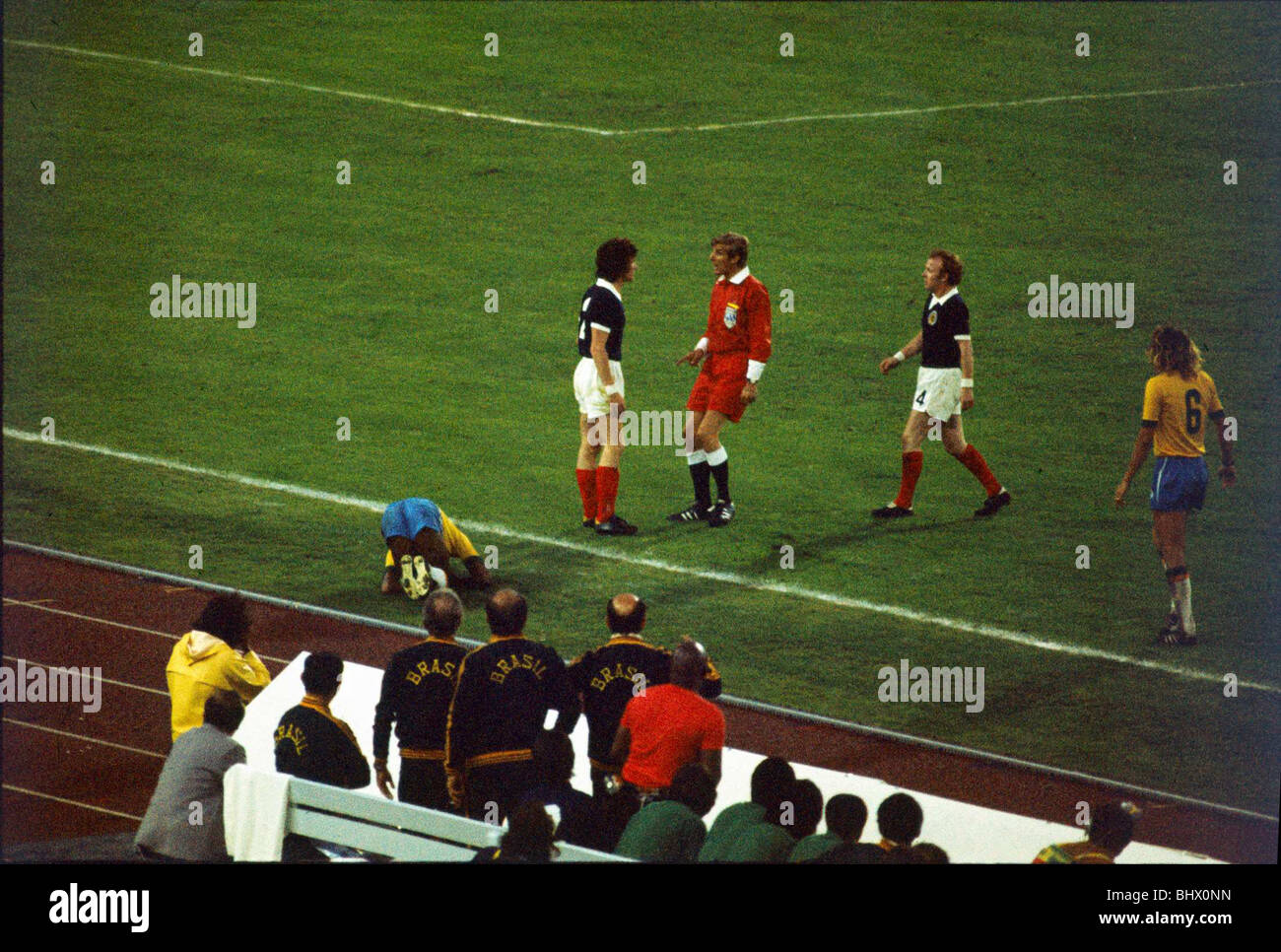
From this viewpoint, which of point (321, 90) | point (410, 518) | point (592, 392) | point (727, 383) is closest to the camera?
point (410, 518)

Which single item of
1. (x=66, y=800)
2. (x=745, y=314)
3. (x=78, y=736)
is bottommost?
(x=66, y=800)

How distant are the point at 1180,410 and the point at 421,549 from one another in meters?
4.37

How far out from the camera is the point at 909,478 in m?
12.1

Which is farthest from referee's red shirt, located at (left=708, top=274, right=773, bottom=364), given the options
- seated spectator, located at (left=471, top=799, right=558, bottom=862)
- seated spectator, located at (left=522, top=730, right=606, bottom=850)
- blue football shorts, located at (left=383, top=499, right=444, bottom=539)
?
seated spectator, located at (left=471, top=799, right=558, bottom=862)

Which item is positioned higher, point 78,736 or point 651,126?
point 651,126

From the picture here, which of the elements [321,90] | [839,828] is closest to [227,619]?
[839,828]

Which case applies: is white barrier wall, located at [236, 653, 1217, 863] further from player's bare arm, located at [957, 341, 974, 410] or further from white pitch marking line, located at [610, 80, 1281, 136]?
white pitch marking line, located at [610, 80, 1281, 136]

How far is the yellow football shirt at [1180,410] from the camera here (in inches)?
391

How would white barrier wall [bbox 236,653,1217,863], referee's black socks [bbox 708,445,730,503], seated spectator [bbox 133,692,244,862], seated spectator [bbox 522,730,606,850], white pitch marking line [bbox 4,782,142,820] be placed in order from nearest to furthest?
seated spectator [bbox 133,692,244,862] → seated spectator [bbox 522,730,606,850] → white barrier wall [bbox 236,653,1217,863] → white pitch marking line [bbox 4,782,142,820] → referee's black socks [bbox 708,445,730,503]

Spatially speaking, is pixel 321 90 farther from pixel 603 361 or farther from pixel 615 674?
pixel 615 674

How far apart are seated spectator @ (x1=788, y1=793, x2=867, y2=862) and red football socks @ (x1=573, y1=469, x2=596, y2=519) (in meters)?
5.27

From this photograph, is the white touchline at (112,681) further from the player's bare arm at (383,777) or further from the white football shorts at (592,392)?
the white football shorts at (592,392)

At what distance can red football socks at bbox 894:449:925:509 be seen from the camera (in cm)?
1202

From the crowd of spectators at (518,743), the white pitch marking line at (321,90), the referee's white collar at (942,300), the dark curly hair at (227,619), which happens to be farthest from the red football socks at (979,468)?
the white pitch marking line at (321,90)
